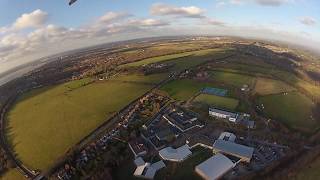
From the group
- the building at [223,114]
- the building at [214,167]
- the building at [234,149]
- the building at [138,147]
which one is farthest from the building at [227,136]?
the building at [138,147]

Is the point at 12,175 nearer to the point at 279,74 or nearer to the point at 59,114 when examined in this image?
the point at 59,114

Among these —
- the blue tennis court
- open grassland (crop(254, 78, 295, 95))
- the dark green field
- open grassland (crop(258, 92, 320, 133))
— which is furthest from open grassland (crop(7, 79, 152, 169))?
open grassland (crop(258, 92, 320, 133))

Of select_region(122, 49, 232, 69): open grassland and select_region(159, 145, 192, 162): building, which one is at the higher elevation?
select_region(122, 49, 232, 69): open grassland

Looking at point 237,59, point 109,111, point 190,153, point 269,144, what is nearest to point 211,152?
point 190,153

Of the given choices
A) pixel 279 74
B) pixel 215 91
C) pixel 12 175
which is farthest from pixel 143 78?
pixel 12 175

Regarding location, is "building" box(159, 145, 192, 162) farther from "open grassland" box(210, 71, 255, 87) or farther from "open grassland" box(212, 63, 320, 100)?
"open grassland" box(212, 63, 320, 100)

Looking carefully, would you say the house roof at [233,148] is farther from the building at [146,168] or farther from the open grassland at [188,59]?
the open grassland at [188,59]
